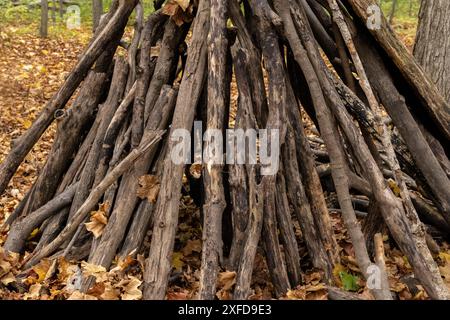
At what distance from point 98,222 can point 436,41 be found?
3282mm

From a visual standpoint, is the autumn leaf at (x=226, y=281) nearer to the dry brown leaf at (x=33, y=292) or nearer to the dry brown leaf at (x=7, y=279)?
the dry brown leaf at (x=33, y=292)

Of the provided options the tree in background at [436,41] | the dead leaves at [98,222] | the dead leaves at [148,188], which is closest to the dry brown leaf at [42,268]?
the dead leaves at [98,222]

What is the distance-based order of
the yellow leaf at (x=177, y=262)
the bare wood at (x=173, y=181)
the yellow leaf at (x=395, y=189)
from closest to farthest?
the bare wood at (x=173, y=181), the yellow leaf at (x=177, y=262), the yellow leaf at (x=395, y=189)

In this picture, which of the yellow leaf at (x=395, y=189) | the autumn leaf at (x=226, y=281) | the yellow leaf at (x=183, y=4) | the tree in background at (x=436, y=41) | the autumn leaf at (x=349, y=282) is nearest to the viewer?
the autumn leaf at (x=226, y=281)

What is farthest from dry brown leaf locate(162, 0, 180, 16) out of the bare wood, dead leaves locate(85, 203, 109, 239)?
dead leaves locate(85, 203, 109, 239)

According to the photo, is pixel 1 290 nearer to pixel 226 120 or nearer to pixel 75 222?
pixel 75 222

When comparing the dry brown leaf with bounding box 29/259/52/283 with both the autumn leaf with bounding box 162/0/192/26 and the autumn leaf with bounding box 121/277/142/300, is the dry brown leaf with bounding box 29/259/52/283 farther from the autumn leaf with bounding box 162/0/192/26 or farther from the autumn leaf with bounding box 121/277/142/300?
the autumn leaf with bounding box 162/0/192/26

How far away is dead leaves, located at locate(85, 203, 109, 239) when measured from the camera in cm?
368

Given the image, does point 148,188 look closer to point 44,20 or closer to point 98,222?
point 98,222

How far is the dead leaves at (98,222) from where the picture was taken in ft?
12.1

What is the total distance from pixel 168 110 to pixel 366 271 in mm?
1699

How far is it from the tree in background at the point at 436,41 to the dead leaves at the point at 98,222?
3098 mm

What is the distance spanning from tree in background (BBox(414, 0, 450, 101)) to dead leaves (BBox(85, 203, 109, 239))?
3098mm
